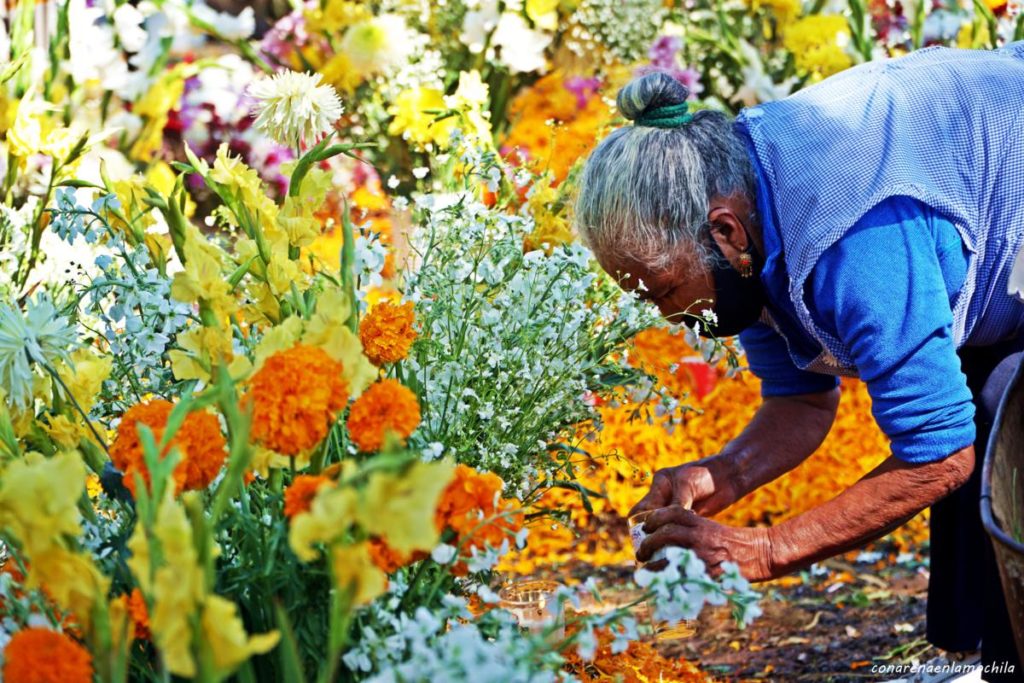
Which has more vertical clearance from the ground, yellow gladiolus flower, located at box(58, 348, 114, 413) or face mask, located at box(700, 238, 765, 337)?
yellow gladiolus flower, located at box(58, 348, 114, 413)

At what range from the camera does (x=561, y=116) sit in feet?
12.1

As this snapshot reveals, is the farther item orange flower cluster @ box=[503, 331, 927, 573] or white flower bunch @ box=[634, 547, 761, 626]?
orange flower cluster @ box=[503, 331, 927, 573]

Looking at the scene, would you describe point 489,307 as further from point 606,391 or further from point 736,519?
point 736,519

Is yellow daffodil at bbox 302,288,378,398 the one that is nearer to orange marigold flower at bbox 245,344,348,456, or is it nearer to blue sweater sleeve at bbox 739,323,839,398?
orange marigold flower at bbox 245,344,348,456

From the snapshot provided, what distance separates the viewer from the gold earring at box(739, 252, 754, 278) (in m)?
1.73

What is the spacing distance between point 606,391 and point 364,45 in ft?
Result: 6.67

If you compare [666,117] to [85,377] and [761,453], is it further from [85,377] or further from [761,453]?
[85,377]

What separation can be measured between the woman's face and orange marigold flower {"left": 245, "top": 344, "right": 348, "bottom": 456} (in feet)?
2.64

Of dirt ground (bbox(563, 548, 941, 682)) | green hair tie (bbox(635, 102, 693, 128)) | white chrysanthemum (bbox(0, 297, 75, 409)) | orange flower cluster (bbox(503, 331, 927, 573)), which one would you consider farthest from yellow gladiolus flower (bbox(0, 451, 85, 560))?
orange flower cluster (bbox(503, 331, 927, 573))

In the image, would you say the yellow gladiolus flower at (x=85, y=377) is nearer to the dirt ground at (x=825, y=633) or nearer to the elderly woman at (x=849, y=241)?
the elderly woman at (x=849, y=241)

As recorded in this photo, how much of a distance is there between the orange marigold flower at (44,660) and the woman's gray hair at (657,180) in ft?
3.38

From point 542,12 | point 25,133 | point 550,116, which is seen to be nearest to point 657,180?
point 25,133

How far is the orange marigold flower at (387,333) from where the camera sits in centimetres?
120

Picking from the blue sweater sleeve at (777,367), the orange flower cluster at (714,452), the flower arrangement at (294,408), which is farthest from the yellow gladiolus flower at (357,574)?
the orange flower cluster at (714,452)
